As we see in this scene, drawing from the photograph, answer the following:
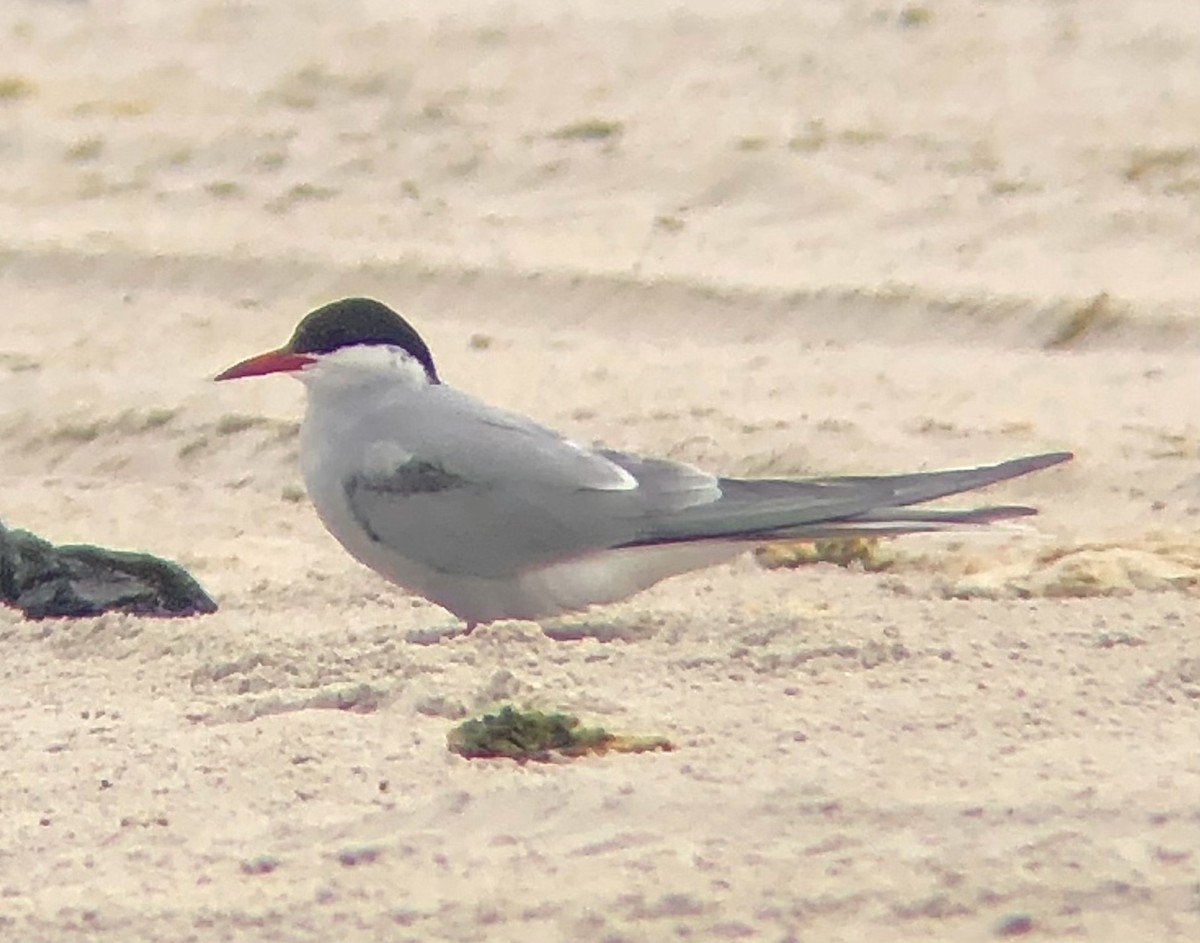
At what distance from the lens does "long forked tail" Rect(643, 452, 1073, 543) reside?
16.7 ft

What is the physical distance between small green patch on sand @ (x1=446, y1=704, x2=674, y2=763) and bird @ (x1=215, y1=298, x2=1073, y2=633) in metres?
1.12

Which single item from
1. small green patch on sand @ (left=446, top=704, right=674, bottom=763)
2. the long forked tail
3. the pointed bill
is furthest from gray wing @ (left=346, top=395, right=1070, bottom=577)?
small green patch on sand @ (left=446, top=704, right=674, bottom=763)

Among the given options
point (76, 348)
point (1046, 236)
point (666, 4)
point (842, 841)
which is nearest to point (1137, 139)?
point (1046, 236)

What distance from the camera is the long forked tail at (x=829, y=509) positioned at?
5.09m

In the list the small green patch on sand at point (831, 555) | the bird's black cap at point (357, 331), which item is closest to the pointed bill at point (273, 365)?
the bird's black cap at point (357, 331)

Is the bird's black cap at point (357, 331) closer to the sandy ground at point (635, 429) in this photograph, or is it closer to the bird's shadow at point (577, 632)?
the sandy ground at point (635, 429)

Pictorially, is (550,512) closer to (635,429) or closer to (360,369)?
(360,369)

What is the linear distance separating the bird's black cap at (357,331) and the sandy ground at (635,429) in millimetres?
523

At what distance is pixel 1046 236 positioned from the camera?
828 centimetres

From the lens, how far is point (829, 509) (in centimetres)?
508

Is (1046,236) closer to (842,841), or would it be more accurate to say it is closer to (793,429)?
(793,429)

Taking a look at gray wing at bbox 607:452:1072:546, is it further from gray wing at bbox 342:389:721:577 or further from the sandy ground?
the sandy ground

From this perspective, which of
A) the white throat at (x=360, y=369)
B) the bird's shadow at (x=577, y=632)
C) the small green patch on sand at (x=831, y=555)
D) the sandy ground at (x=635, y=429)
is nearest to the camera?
the sandy ground at (x=635, y=429)

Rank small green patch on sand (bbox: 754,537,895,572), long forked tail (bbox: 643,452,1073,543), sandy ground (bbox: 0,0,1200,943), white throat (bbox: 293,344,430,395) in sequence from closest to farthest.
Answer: sandy ground (bbox: 0,0,1200,943) < long forked tail (bbox: 643,452,1073,543) < white throat (bbox: 293,344,430,395) < small green patch on sand (bbox: 754,537,895,572)
